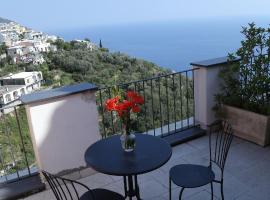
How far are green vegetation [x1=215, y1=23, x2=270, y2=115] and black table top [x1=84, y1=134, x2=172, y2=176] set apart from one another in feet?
6.94

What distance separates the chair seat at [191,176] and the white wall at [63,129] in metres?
1.25

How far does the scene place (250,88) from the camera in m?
4.07

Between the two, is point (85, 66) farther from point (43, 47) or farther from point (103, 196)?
point (103, 196)

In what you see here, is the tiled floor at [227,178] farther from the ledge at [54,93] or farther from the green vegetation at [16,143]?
the green vegetation at [16,143]

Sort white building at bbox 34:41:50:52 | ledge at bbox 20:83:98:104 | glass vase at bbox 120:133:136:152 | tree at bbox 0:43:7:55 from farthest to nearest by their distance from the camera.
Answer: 1. tree at bbox 0:43:7:55
2. white building at bbox 34:41:50:52
3. ledge at bbox 20:83:98:104
4. glass vase at bbox 120:133:136:152

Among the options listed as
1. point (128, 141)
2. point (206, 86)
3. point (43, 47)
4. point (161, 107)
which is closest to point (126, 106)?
point (128, 141)

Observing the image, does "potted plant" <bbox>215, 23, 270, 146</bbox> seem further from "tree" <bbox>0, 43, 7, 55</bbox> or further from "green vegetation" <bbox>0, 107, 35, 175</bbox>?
"tree" <bbox>0, 43, 7, 55</bbox>

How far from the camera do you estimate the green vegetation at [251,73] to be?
3971 mm

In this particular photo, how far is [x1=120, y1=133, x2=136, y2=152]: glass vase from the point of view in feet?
7.41

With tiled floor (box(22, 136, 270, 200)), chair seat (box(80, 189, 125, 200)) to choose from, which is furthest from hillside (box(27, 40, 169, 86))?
chair seat (box(80, 189, 125, 200))

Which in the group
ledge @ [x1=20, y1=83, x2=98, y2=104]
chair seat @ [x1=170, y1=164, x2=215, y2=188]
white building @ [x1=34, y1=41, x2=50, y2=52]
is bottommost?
white building @ [x1=34, y1=41, x2=50, y2=52]

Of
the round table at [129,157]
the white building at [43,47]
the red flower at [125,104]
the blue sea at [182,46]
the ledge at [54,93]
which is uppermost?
the red flower at [125,104]

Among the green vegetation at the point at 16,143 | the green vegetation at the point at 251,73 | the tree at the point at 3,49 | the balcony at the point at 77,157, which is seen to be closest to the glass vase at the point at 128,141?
the balcony at the point at 77,157

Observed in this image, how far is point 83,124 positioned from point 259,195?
6.58 feet
